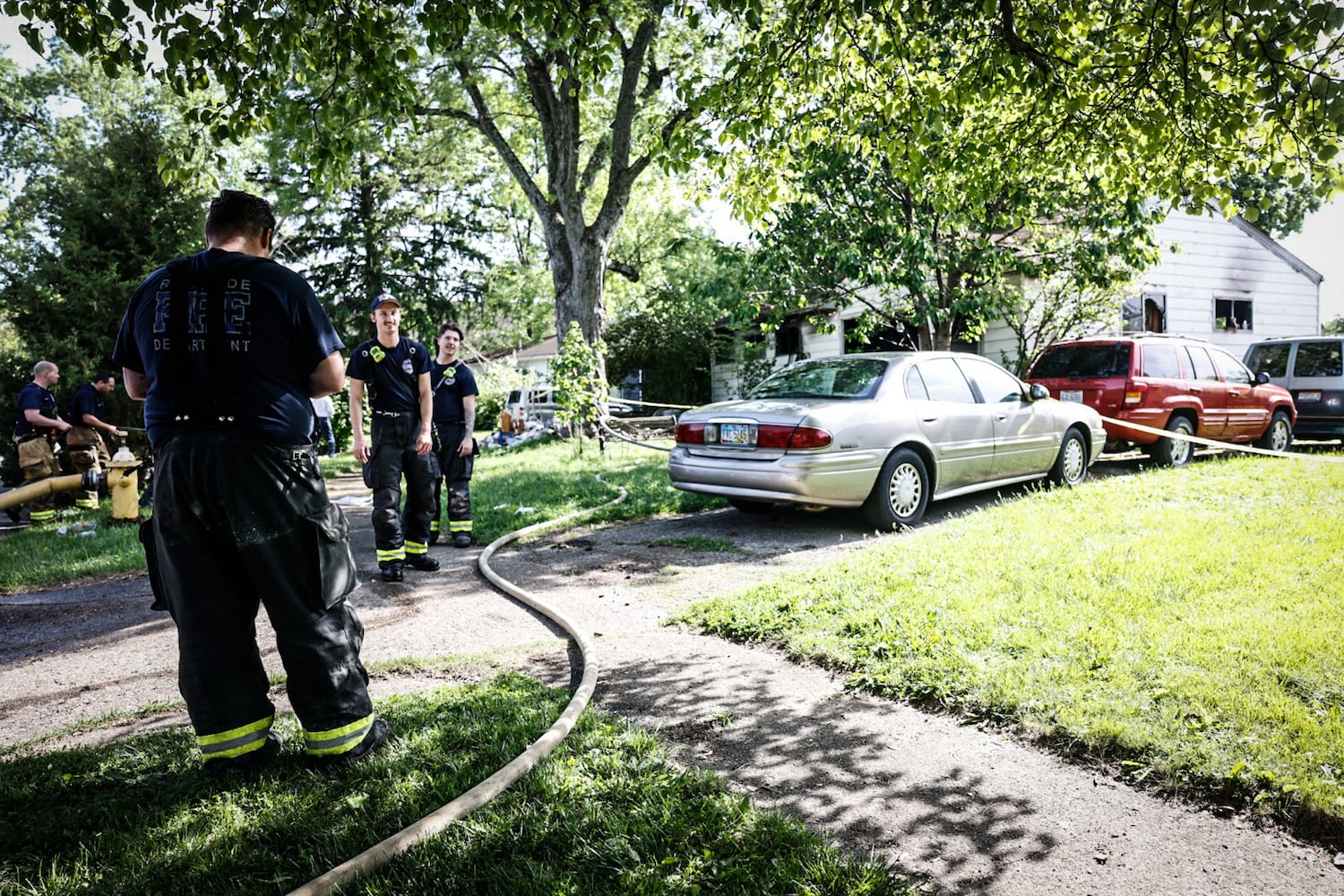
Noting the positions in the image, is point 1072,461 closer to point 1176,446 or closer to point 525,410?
point 1176,446

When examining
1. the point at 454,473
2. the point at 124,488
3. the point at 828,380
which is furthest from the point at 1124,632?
the point at 124,488

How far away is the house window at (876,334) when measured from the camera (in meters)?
14.5

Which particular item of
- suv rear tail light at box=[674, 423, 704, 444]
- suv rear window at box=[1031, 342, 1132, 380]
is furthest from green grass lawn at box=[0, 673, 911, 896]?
suv rear window at box=[1031, 342, 1132, 380]

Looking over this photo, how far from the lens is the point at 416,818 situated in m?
2.63

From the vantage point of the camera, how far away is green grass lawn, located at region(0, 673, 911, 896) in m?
2.30

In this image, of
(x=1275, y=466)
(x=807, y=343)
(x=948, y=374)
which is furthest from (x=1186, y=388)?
(x=807, y=343)

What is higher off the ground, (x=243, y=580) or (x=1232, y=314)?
(x=1232, y=314)

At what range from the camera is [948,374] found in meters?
8.34

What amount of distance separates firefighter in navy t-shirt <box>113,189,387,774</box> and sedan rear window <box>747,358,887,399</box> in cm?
546

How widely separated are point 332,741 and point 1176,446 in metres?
11.2

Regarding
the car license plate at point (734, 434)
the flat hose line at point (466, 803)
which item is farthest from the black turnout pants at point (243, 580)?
the car license plate at point (734, 434)

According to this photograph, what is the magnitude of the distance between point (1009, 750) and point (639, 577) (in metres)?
3.42

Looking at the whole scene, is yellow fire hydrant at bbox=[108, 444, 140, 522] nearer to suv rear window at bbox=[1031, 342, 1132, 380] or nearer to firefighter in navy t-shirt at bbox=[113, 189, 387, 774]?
firefighter in navy t-shirt at bbox=[113, 189, 387, 774]

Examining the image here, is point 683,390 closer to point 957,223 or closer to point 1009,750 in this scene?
point 957,223
